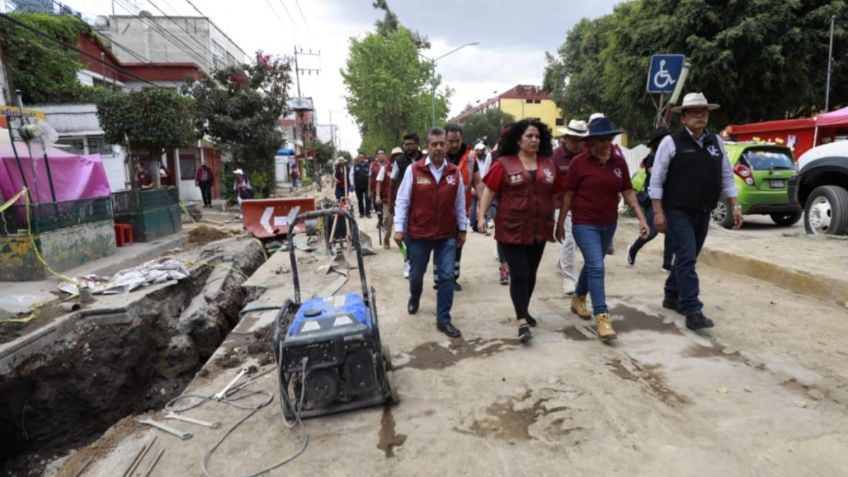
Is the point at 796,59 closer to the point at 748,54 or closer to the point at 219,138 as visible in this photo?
the point at 748,54

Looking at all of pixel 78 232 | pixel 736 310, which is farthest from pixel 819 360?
pixel 78 232

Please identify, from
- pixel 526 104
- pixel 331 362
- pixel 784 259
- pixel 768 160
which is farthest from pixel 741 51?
pixel 526 104

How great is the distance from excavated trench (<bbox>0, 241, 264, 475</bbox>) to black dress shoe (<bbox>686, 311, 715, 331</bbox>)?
5.50 metres

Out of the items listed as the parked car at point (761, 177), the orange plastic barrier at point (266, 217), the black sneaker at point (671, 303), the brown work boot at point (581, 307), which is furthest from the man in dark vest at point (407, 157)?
the orange plastic barrier at point (266, 217)

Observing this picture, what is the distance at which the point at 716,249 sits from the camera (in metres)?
6.79

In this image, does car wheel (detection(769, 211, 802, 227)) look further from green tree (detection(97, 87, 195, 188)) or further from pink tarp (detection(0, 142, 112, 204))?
green tree (detection(97, 87, 195, 188))

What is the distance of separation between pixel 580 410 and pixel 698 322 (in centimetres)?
185

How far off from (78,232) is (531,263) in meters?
8.10

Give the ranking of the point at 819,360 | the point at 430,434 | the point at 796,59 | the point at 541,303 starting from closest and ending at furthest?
the point at 430,434 → the point at 819,360 → the point at 541,303 → the point at 796,59

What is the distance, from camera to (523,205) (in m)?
4.05

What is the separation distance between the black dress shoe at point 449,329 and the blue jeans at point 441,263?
0.12 feet

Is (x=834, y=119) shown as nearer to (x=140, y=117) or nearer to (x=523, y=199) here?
(x=523, y=199)

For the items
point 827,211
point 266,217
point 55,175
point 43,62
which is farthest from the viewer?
point 43,62

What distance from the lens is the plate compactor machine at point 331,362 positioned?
2912 mm
